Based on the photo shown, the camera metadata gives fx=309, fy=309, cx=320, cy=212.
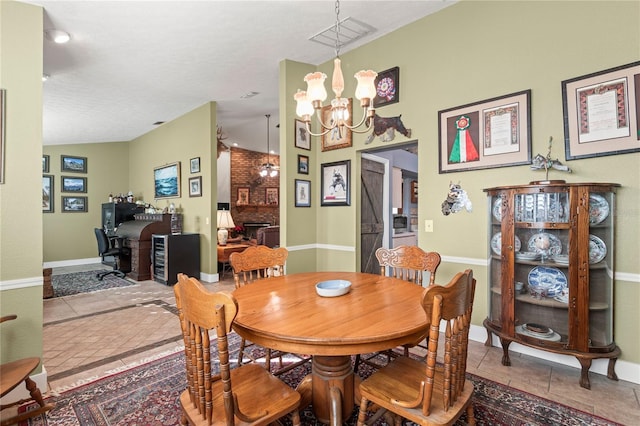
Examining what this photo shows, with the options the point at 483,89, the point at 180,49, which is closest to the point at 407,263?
the point at 483,89

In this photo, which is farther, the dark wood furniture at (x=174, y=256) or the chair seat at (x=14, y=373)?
the dark wood furniture at (x=174, y=256)

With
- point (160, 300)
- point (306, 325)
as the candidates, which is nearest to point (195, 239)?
point (160, 300)

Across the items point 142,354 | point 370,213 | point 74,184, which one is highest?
point 74,184

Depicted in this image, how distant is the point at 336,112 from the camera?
2.32 meters

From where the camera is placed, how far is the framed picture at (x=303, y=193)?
13.1ft

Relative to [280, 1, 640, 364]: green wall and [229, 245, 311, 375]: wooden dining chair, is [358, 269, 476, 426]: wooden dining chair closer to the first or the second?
[229, 245, 311, 375]: wooden dining chair

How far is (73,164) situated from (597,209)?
374 inches

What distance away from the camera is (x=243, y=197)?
28.5ft

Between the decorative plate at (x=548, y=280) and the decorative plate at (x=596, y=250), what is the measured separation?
0.23 meters

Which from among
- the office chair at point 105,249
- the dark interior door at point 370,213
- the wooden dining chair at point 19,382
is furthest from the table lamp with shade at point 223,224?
the wooden dining chair at point 19,382

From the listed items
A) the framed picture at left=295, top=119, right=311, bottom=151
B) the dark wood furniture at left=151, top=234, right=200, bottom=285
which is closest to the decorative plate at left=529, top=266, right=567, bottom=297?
the framed picture at left=295, top=119, right=311, bottom=151

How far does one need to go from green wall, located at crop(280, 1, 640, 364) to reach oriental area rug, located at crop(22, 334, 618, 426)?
0.87 m

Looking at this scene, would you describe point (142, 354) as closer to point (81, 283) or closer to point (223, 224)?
point (223, 224)

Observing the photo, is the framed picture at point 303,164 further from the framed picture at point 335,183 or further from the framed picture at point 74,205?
the framed picture at point 74,205
